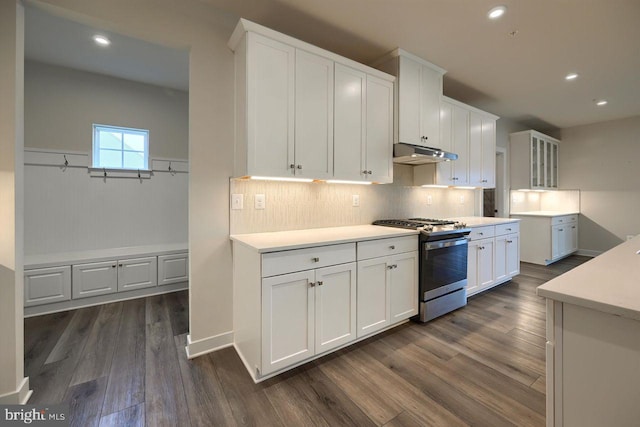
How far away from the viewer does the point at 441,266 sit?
2623 millimetres

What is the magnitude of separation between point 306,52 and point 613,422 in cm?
253

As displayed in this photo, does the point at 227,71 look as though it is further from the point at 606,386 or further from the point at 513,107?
the point at 513,107

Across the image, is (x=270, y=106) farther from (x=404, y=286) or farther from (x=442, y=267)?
(x=442, y=267)

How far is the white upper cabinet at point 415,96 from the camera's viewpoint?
270 centimetres

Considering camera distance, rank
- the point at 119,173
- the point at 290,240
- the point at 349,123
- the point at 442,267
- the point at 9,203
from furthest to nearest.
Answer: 1. the point at 119,173
2. the point at 442,267
3. the point at 349,123
4. the point at 290,240
5. the point at 9,203

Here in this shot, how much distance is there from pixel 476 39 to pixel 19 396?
435 cm

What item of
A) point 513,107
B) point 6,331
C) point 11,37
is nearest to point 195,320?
point 6,331

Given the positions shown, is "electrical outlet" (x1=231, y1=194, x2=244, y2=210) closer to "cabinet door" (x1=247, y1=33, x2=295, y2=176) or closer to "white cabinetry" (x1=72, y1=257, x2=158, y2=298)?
"cabinet door" (x1=247, y1=33, x2=295, y2=176)

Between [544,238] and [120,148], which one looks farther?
[544,238]

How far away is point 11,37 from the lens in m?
1.53

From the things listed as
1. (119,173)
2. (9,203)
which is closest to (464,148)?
(9,203)

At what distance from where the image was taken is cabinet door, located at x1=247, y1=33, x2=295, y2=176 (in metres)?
1.89

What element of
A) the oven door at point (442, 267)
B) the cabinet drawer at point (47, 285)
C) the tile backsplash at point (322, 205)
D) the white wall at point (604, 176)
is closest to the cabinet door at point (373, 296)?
the oven door at point (442, 267)

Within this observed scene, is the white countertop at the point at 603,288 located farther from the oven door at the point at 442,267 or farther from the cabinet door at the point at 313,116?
the cabinet door at the point at 313,116
